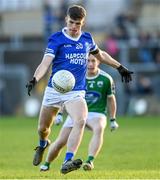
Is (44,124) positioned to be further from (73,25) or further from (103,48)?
(103,48)

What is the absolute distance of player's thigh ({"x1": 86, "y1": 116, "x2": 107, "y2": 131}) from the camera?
15.6 m

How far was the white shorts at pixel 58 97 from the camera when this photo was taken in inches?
544

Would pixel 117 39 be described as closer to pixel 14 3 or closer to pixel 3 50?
A: pixel 3 50

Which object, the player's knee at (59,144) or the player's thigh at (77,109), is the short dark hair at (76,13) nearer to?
the player's thigh at (77,109)

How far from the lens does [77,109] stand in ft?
44.6

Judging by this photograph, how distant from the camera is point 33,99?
34656 mm

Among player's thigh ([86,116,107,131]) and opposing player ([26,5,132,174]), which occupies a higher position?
opposing player ([26,5,132,174])

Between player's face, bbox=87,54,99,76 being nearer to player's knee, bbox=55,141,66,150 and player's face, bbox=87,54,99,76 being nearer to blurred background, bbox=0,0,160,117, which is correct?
player's knee, bbox=55,141,66,150

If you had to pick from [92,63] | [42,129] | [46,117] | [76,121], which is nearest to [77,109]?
[76,121]

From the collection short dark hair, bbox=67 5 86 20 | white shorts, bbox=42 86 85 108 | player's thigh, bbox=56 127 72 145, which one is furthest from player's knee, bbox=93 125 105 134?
short dark hair, bbox=67 5 86 20

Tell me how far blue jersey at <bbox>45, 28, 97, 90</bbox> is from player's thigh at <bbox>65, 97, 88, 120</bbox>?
0.76ft

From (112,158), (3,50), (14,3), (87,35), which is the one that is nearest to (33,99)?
(3,50)

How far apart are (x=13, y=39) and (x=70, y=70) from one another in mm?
24511

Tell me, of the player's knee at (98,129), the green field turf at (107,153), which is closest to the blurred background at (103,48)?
the green field turf at (107,153)
